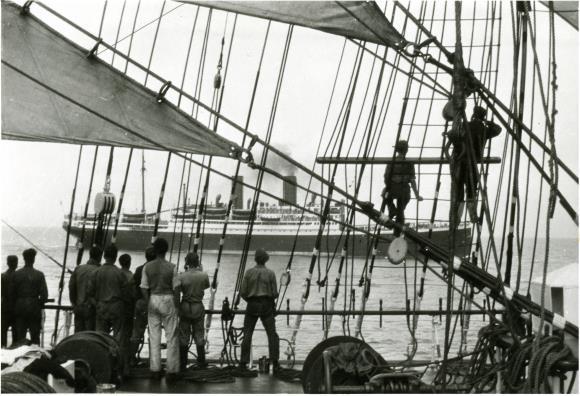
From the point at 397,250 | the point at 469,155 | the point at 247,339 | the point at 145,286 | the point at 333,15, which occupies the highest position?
the point at 333,15

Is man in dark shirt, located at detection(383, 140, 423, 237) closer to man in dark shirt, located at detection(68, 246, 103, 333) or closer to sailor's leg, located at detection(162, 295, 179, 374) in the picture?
sailor's leg, located at detection(162, 295, 179, 374)

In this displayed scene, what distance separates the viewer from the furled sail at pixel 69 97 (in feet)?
32.2

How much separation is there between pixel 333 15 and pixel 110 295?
4320 millimetres

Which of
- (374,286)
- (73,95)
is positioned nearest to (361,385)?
(73,95)

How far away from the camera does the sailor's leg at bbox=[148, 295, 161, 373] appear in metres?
10.8

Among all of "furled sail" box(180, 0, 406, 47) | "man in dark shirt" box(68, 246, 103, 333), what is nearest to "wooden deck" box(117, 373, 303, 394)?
"man in dark shirt" box(68, 246, 103, 333)

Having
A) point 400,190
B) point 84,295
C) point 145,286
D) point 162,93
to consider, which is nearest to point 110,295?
point 84,295

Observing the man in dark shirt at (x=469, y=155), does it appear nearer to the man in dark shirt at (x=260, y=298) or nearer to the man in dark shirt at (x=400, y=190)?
the man in dark shirt at (x=260, y=298)

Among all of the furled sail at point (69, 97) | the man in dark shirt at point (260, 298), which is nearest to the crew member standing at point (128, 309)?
the man in dark shirt at point (260, 298)

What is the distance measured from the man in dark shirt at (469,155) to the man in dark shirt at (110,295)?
4.22 m

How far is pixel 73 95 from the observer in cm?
998

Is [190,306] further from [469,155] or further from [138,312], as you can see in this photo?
[469,155]

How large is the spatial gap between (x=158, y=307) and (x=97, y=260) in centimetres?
144

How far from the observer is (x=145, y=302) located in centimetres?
1102
